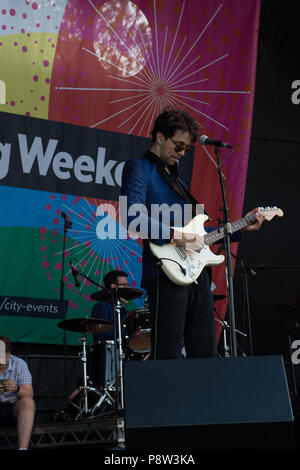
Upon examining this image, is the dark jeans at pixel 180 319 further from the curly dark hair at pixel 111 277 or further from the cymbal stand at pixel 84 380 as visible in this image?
the cymbal stand at pixel 84 380

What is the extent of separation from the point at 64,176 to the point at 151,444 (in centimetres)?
373

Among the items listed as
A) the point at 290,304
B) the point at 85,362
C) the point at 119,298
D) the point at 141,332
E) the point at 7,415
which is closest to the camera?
the point at 7,415

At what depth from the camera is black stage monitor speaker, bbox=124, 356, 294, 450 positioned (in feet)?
5.91

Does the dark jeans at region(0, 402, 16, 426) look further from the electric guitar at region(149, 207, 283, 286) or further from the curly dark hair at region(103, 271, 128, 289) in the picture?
the electric guitar at region(149, 207, 283, 286)

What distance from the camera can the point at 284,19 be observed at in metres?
6.59

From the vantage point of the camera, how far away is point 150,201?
2.81 m

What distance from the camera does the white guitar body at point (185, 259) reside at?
8.63 feet

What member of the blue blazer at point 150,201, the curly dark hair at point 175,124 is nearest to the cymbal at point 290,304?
the blue blazer at point 150,201

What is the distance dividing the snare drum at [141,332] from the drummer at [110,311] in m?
0.07

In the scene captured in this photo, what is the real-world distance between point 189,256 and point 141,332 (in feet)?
8.39

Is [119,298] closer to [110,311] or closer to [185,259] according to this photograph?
[110,311]

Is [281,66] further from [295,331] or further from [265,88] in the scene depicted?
[295,331]

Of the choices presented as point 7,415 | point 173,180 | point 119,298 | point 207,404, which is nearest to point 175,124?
point 173,180

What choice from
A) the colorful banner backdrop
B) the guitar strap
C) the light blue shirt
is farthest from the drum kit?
the guitar strap
